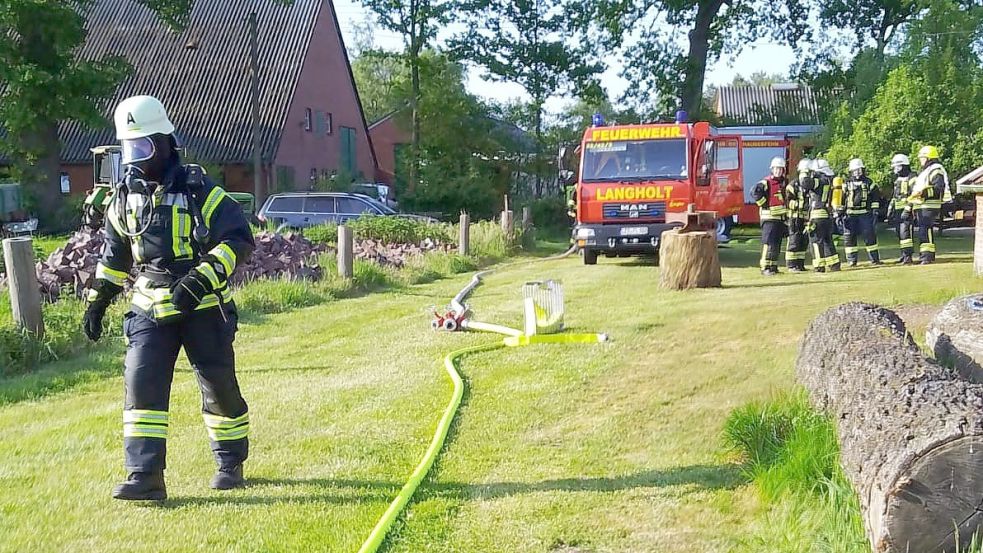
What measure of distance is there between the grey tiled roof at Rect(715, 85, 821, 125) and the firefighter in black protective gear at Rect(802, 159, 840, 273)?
25.2 m

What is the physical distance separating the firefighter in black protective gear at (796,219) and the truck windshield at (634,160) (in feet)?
6.53

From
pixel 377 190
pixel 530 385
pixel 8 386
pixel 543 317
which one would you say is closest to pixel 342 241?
pixel 543 317

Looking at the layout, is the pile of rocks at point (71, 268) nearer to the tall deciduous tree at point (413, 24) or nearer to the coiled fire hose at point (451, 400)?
the coiled fire hose at point (451, 400)

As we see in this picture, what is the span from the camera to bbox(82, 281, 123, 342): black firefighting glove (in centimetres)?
467

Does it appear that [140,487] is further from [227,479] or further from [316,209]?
[316,209]

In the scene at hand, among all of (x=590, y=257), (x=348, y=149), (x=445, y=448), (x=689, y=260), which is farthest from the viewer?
(x=348, y=149)

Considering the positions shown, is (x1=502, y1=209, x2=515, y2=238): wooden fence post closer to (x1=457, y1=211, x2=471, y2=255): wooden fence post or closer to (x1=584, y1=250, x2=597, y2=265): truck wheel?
(x1=457, y1=211, x2=471, y2=255): wooden fence post

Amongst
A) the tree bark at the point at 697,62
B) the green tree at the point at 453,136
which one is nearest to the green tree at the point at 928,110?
the tree bark at the point at 697,62

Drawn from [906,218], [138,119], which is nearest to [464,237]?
[906,218]

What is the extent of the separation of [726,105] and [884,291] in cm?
4479

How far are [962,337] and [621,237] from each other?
390 inches

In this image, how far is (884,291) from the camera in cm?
1070

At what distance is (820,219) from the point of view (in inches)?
549

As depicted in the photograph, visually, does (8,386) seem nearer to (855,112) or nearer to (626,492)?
(626,492)
